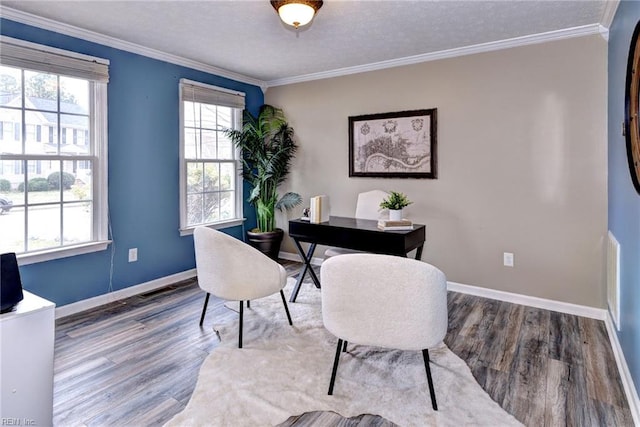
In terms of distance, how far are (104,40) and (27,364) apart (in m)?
2.80

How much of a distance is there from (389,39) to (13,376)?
338cm

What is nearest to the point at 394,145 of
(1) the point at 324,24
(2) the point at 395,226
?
(2) the point at 395,226

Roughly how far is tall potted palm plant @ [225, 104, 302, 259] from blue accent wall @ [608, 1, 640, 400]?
3.12m

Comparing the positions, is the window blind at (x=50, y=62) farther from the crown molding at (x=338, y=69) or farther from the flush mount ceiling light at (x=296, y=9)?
the flush mount ceiling light at (x=296, y=9)

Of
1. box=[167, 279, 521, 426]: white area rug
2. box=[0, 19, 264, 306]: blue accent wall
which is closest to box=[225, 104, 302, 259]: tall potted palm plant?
box=[0, 19, 264, 306]: blue accent wall

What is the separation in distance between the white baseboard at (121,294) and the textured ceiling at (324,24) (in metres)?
2.28

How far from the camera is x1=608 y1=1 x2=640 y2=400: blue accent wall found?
75.5 inches

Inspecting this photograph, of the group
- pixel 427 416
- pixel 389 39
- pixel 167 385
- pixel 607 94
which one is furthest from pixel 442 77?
pixel 167 385

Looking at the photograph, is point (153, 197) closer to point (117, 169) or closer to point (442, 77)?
point (117, 169)

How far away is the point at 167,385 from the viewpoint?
2.12m

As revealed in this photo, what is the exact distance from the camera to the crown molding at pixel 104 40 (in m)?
2.78

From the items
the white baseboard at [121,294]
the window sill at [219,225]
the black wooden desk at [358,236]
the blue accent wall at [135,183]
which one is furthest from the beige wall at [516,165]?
the white baseboard at [121,294]

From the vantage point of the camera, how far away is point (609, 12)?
2.71 meters

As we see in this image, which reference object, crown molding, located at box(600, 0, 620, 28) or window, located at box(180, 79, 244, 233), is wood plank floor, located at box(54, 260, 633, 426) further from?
crown molding, located at box(600, 0, 620, 28)
